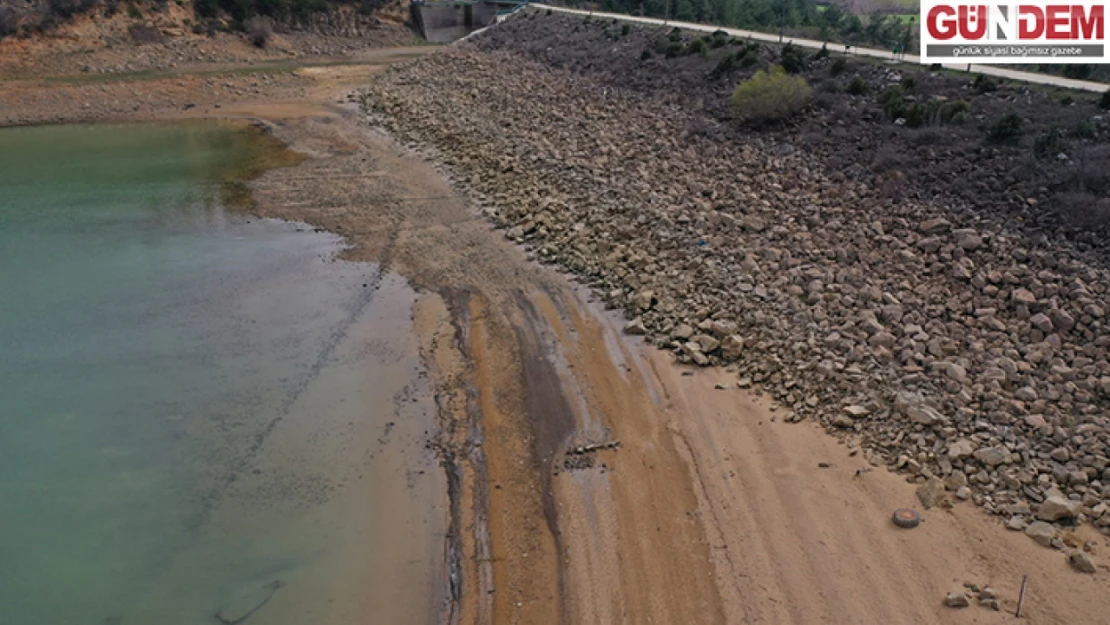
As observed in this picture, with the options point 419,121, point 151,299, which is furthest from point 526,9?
point 151,299

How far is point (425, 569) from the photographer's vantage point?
10.7 m

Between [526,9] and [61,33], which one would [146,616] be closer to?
[61,33]

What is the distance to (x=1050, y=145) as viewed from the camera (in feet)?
58.2

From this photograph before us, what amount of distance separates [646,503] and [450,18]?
191 ft

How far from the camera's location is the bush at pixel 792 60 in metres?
27.1

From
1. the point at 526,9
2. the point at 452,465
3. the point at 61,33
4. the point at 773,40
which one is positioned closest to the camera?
the point at 452,465

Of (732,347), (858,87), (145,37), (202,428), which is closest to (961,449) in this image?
(732,347)

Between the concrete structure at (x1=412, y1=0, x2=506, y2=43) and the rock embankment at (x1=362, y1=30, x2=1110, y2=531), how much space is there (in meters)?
39.4

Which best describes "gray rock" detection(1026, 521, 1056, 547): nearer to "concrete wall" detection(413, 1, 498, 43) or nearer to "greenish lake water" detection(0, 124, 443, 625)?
"greenish lake water" detection(0, 124, 443, 625)

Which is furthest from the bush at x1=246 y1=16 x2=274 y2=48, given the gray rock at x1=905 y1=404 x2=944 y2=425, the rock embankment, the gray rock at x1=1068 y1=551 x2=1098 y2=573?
the gray rock at x1=1068 y1=551 x2=1098 y2=573

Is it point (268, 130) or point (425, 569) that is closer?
point (425, 569)

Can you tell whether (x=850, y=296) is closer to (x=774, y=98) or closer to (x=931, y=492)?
(x=931, y=492)

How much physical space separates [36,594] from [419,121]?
25.8 metres

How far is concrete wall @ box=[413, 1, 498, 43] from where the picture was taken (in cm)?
6184
